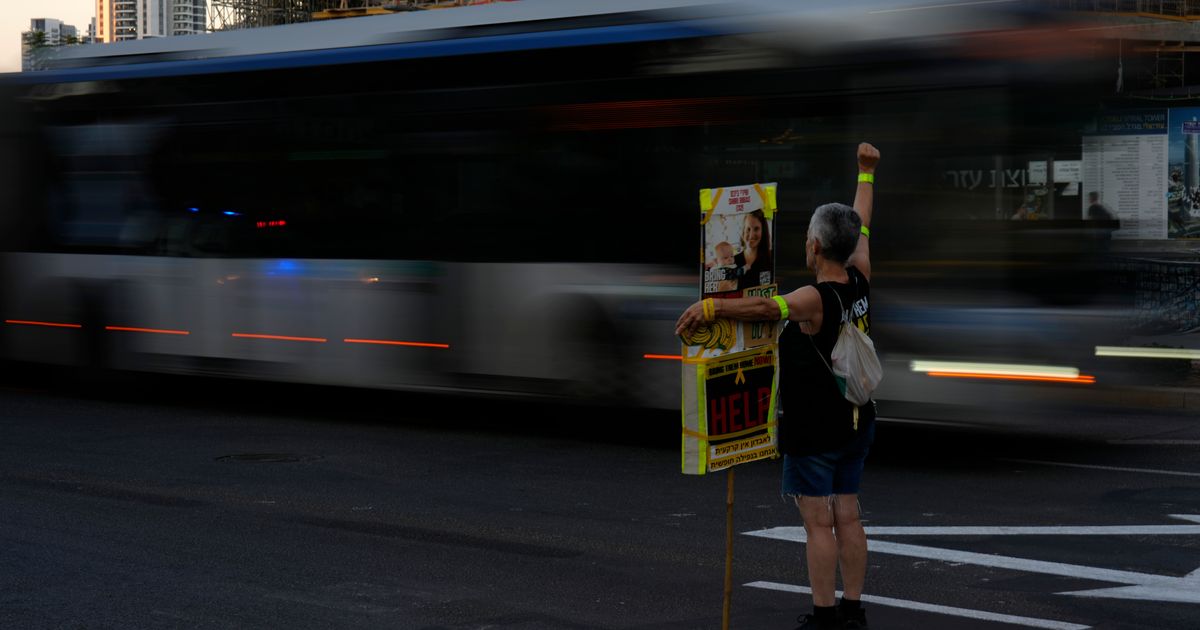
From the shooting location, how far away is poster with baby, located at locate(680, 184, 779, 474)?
18.8ft

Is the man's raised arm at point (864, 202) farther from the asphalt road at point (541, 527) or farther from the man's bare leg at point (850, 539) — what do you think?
the asphalt road at point (541, 527)

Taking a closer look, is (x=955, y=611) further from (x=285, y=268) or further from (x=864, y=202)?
(x=285, y=268)

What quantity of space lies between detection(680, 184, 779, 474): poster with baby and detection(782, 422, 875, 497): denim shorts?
300 mm

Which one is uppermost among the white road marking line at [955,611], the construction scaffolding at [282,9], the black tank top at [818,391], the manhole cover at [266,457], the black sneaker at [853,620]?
the construction scaffolding at [282,9]

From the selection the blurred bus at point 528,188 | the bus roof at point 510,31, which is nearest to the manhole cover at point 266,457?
the blurred bus at point 528,188

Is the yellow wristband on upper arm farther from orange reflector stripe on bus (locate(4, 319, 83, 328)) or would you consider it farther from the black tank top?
orange reflector stripe on bus (locate(4, 319, 83, 328))

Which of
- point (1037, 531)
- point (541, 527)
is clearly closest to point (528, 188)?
point (541, 527)

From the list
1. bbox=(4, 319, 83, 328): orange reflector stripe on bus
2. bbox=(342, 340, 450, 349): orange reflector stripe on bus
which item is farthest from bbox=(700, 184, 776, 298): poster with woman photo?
bbox=(4, 319, 83, 328): orange reflector stripe on bus

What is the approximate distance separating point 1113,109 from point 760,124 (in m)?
2.40

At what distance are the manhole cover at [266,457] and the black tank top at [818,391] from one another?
244 inches

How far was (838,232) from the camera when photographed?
604 cm

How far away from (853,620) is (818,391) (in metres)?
0.96

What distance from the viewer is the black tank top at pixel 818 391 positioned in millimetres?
6039

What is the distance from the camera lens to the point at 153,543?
826cm
